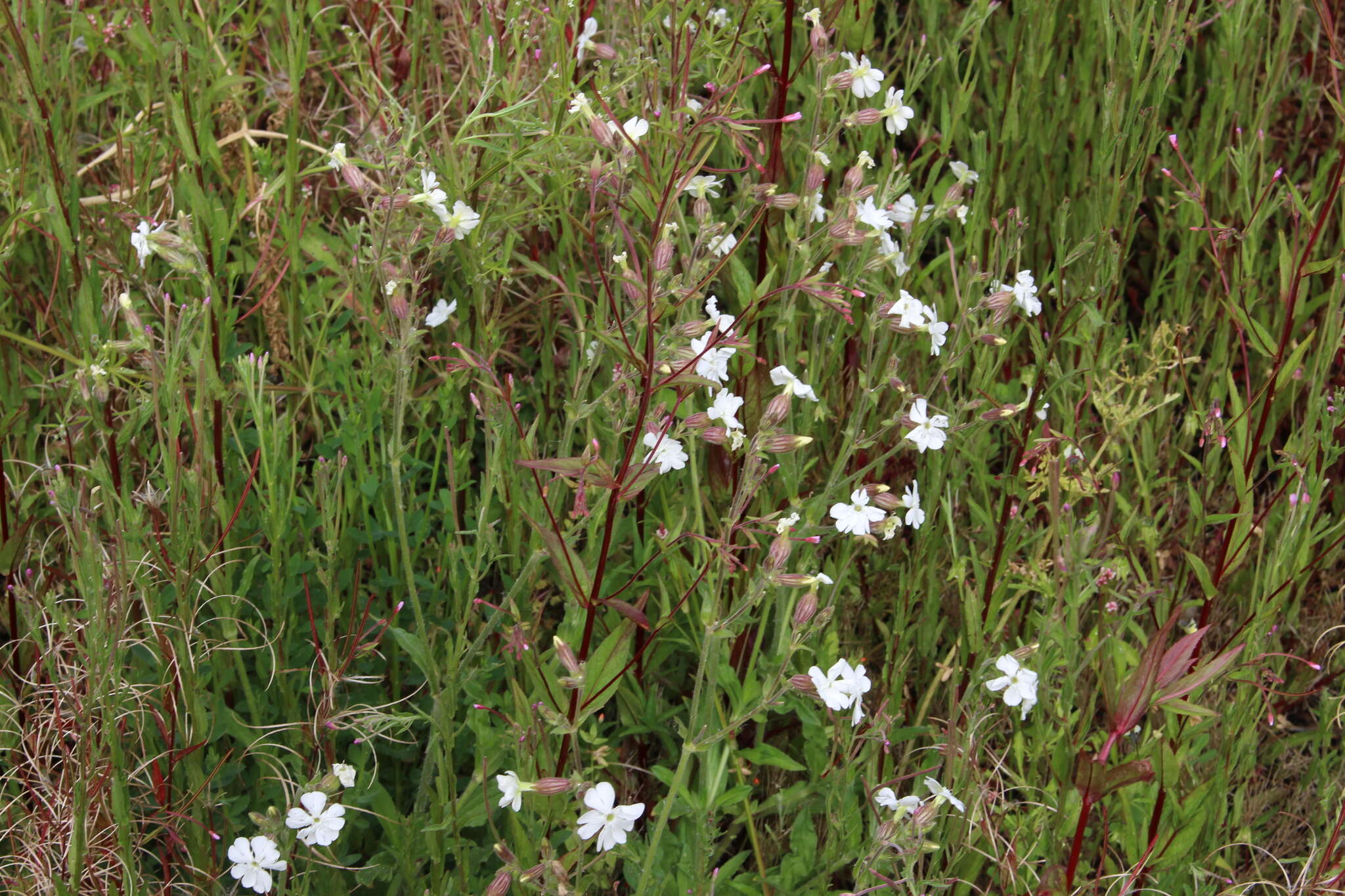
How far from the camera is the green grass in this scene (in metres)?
1.61

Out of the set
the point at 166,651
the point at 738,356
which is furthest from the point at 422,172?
the point at 166,651

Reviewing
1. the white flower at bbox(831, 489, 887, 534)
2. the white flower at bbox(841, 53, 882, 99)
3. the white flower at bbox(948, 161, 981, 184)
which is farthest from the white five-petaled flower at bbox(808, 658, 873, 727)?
the white flower at bbox(948, 161, 981, 184)

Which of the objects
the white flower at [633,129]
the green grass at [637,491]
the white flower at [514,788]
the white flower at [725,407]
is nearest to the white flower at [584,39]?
the green grass at [637,491]

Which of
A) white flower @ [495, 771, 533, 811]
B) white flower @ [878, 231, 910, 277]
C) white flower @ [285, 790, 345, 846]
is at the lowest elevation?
white flower @ [285, 790, 345, 846]

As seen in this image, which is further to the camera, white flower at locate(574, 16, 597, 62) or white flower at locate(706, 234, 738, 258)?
white flower at locate(574, 16, 597, 62)

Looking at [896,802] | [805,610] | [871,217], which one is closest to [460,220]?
[871,217]

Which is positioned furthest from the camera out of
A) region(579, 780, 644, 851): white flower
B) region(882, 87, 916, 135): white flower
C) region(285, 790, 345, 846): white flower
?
region(882, 87, 916, 135): white flower

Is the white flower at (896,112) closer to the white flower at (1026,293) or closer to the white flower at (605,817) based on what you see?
the white flower at (1026,293)

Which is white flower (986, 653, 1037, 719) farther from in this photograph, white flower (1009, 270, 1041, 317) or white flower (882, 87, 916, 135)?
white flower (882, 87, 916, 135)

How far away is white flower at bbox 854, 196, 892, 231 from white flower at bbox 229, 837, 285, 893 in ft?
3.98

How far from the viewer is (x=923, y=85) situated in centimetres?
293

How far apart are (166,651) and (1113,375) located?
1.60 metres

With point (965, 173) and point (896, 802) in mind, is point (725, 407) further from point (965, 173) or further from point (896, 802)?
point (965, 173)

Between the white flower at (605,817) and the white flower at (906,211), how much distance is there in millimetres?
1111
